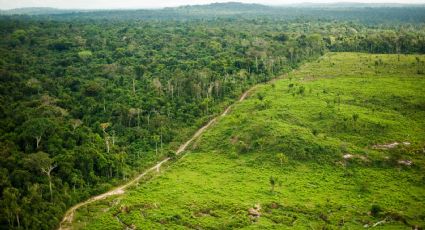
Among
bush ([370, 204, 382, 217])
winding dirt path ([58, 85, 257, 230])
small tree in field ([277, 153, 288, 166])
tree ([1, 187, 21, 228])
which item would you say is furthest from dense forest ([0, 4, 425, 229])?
bush ([370, 204, 382, 217])

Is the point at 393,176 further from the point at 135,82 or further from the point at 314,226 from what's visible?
the point at 135,82

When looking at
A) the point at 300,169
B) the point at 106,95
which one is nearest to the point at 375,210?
the point at 300,169

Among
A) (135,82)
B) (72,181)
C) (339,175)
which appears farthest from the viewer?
(135,82)

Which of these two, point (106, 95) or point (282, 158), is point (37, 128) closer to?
point (106, 95)

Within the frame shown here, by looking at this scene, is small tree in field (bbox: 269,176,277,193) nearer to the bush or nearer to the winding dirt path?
the bush

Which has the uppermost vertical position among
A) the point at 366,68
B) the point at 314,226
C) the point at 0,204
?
the point at 366,68

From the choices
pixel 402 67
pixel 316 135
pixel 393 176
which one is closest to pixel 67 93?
pixel 316 135

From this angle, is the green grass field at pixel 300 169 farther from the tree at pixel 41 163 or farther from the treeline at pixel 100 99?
the tree at pixel 41 163
